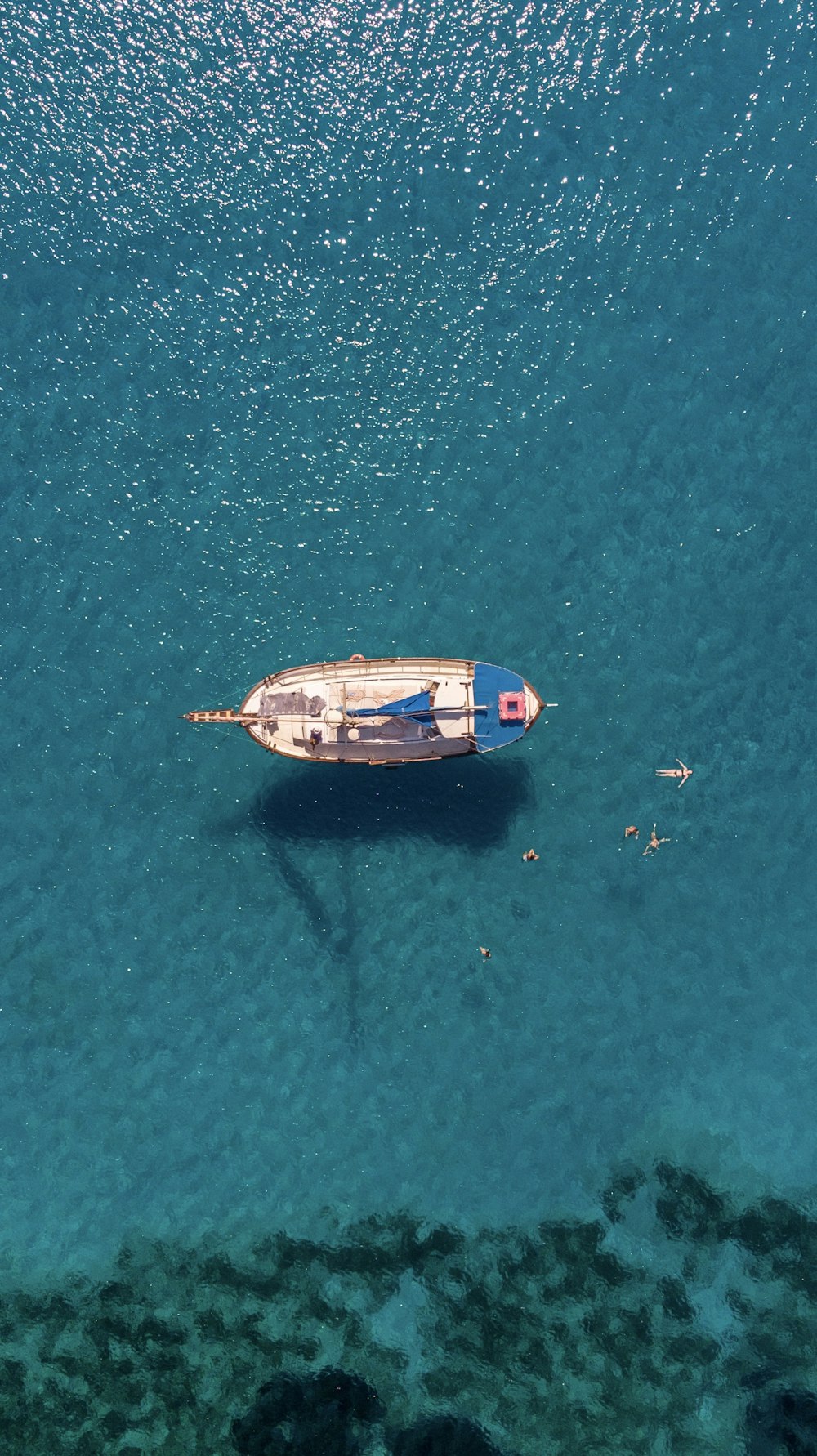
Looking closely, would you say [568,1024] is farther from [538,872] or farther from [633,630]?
[633,630]

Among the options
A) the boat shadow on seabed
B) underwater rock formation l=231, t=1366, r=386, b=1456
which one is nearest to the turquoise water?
the boat shadow on seabed

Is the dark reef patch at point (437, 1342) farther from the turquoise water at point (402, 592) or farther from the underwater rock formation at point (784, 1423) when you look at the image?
the turquoise water at point (402, 592)

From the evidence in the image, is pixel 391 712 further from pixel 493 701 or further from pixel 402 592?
pixel 402 592

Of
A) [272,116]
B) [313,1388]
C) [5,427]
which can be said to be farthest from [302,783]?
[272,116]

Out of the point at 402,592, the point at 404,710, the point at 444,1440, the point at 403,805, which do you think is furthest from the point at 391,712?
the point at 444,1440

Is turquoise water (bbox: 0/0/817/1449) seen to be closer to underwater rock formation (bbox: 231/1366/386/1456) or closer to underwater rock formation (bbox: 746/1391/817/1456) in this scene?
underwater rock formation (bbox: 231/1366/386/1456)

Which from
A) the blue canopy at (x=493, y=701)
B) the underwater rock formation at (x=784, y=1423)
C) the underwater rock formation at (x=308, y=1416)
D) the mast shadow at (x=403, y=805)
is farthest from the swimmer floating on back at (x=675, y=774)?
the underwater rock formation at (x=308, y=1416)
